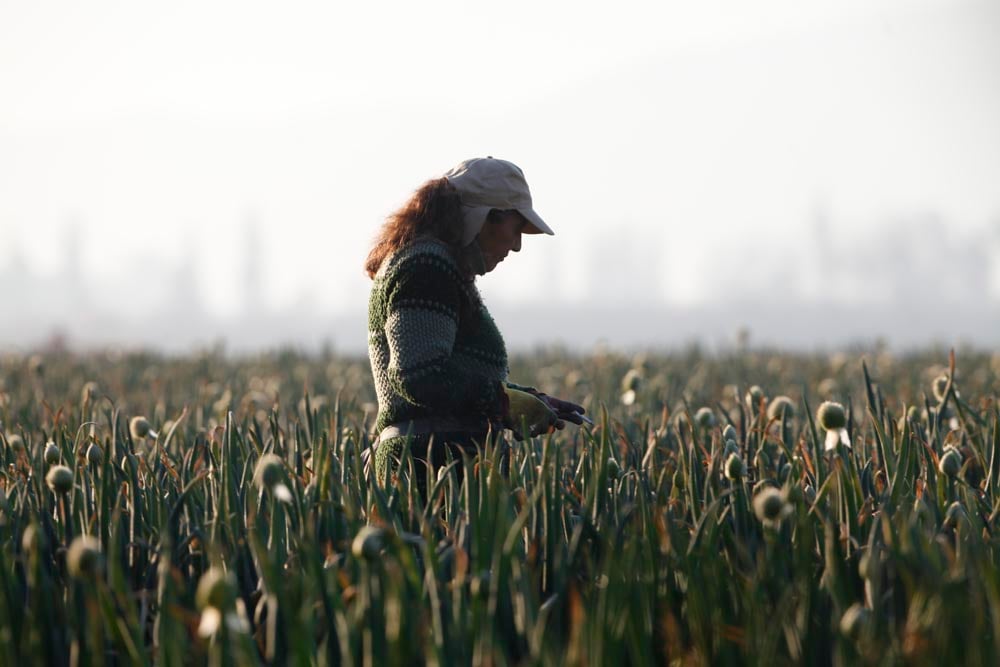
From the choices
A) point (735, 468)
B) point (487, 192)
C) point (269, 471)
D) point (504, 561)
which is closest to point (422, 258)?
point (487, 192)

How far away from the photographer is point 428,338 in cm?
274

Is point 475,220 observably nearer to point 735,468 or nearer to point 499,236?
point 499,236

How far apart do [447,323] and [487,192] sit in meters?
0.37

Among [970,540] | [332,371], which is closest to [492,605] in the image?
[970,540]

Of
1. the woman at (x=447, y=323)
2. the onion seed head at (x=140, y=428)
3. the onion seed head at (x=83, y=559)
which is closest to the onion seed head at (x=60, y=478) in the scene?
the onion seed head at (x=83, y=559)

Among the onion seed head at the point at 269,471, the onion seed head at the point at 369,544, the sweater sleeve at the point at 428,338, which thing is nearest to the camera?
the onion seed head at the point at 369,544

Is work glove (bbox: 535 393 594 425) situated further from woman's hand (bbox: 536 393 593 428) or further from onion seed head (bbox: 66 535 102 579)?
onion seed head (bbox: 66 535 102 579)

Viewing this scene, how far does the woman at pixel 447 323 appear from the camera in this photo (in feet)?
9.04

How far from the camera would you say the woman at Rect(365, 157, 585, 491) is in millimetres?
2756

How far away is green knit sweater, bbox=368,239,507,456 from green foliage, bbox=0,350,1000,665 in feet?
0.71

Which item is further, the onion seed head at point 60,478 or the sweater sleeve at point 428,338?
the sweater sleeve at point 428,338

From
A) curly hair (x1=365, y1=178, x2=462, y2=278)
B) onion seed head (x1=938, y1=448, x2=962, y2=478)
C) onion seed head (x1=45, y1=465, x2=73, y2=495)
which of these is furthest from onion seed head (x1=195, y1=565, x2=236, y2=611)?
onion seed head (x1=938, y1=448, x2=962, y2=478)

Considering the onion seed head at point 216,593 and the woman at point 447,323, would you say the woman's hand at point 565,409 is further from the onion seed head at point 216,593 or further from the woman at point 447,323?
the onion seed head at point 216,593

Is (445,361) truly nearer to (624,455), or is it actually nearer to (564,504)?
(564,504)
